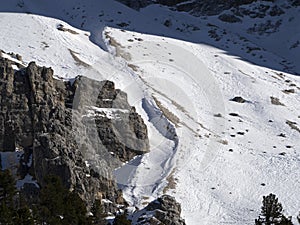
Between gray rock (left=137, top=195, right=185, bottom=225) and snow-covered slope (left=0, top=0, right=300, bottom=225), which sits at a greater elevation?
gray rock (left=137, top=195, right=185, bottom=225)

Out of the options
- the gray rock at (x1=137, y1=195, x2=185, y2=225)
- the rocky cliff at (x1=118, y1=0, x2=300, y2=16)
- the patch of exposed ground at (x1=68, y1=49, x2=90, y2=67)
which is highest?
the gray rock at (x1=137, y1=195, x2=185, y2=225)

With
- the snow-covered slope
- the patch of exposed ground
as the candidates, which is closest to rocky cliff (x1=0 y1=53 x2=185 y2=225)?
the snow-covered slope

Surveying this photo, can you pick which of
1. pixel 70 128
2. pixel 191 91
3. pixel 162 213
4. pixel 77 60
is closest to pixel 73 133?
pixel 70 128

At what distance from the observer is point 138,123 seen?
44.5 metres

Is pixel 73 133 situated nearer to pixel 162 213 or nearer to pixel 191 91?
pixel 162 213

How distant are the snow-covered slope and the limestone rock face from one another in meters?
1.70

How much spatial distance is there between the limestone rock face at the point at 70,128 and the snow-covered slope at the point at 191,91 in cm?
170

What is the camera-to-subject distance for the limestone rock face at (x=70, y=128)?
36.8 m

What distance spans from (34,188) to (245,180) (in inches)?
572

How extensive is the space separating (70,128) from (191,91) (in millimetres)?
20266

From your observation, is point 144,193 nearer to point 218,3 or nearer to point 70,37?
point 70,37

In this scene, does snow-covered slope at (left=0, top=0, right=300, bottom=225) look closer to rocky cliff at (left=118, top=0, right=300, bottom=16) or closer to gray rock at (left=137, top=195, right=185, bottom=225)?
gray rock at (left=137, top=195, right=185, bottom=225)

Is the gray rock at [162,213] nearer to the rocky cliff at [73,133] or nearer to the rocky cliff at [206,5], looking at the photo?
the rocky cliff at [73,133]

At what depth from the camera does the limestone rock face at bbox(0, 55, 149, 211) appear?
36.8 meters
